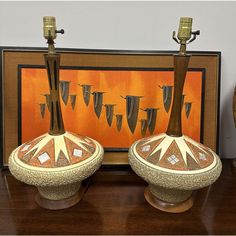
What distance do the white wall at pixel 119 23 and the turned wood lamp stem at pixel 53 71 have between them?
220 mm

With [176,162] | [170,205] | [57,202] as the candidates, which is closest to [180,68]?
[176,162]

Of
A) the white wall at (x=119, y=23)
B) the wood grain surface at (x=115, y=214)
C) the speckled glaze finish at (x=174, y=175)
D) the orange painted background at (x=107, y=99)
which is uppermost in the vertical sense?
the white wall at (x=119, y=23)

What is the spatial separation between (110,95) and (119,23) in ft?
0.73

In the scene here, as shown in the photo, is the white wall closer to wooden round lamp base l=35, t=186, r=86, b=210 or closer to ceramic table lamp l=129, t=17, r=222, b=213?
ceramic table lamp l=129, t=17, r=222, b=213

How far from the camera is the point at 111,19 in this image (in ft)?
2.59

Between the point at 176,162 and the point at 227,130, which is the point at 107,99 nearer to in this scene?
the point at 176,162

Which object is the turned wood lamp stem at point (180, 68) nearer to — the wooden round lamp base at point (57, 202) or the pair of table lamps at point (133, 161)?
the pair of table lamps at point (133, 161)

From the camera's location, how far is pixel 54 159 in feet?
1.92

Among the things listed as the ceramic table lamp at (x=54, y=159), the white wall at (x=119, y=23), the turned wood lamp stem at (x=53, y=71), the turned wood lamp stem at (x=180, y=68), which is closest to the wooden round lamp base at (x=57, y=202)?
the ceramic table lamp at (x=54, y=159)

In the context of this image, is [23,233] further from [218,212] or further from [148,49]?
[148,49]

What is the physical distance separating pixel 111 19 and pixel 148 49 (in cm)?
15

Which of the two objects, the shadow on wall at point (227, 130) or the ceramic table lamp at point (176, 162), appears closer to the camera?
the ceramic table lamp at point (176, 162)

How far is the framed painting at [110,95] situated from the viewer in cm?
77

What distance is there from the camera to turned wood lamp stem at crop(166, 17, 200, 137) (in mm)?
591
